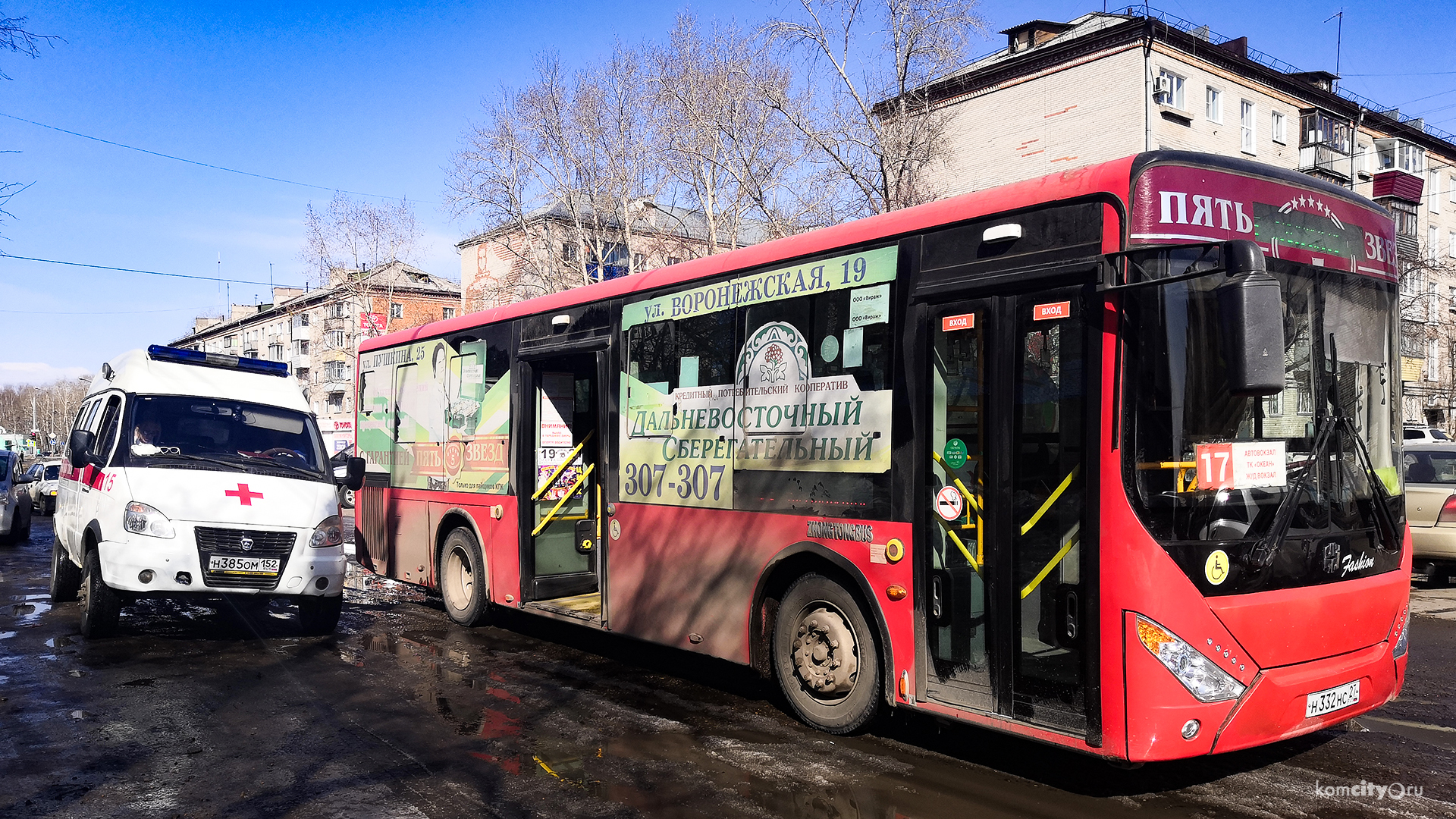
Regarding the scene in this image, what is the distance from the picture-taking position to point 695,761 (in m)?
5.97

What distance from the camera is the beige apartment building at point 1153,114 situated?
34125mm

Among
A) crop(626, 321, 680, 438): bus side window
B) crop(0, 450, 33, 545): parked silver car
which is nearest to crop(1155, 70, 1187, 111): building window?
crop(626, 321, 680, 438): bus side window

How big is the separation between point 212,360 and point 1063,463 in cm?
916

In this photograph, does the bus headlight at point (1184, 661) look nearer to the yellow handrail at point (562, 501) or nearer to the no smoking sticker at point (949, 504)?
the no smoking sticker at point (949, 504)

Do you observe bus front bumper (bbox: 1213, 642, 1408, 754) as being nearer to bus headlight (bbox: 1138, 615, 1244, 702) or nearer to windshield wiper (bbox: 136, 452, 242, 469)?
bus headlight (bbox: 1138, 615, 1244, 702)

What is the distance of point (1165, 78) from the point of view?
33.8 m

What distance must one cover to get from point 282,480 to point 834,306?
6065 millimetres

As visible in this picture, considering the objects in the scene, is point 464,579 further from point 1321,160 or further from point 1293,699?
point 1321,160

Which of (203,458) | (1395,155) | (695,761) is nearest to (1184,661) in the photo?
(695,761)

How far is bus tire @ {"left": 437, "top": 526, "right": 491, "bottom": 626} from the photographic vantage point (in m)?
10.6

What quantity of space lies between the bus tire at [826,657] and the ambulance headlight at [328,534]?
201 inches

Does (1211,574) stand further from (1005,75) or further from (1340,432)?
(1005,75)

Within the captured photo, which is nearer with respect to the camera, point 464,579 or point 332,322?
point 464,579

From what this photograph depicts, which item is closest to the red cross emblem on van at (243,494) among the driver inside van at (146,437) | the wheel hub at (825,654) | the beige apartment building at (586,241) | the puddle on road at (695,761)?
the driver inside van at (146,437)
